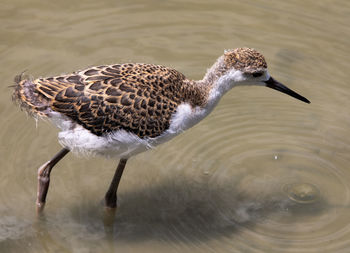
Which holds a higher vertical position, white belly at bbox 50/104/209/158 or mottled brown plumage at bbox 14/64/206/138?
mottled brown plumage at bbox 14/64/206/138

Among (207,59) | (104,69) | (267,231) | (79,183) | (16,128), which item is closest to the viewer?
(104,69)

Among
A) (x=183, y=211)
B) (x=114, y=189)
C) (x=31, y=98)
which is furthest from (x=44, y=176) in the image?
(x=183, y=211)

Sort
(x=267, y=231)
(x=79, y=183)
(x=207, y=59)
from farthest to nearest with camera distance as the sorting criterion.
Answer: (x=207, y=59) < (x=79, y=183) < (x=267, y=231)

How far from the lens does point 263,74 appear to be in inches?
280

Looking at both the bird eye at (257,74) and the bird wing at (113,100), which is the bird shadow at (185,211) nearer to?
the bird wing at (113,100)

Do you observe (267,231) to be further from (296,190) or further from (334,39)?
(334,39)

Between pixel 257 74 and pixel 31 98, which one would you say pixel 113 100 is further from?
pixel 257 74

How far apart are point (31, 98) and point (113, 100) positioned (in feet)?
2.90

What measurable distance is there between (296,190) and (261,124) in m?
1.26

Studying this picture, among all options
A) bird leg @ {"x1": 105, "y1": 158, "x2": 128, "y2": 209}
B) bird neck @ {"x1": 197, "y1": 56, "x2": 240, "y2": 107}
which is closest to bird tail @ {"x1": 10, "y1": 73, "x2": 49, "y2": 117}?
bird leg @ {"x1": 105, "y1": 158, "x2": 128, "y2": 209}

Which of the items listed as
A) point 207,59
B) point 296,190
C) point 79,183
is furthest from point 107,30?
point 296,190

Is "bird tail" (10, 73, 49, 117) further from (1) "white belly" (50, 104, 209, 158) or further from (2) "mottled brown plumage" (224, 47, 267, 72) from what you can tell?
(2) "mottled brown plumage" (224, 47, 267, 72)

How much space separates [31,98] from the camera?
6.65 m

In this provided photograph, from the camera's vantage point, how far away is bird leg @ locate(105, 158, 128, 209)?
7183 mm
